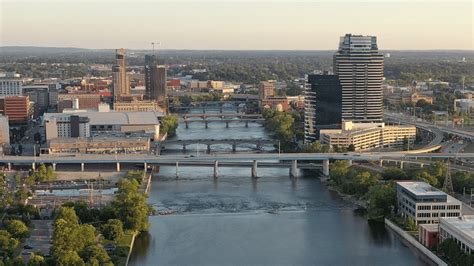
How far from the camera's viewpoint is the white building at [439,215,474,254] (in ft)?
42.5

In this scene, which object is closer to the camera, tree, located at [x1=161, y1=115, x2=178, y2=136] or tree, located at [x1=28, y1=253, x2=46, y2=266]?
tree, located at [x1=28, y1=253, x2=46, y2=266]

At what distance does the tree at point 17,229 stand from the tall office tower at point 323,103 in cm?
1547

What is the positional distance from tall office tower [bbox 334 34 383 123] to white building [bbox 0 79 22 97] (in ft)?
64.3

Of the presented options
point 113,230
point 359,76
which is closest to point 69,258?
point 113,230

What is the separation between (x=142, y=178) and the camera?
21.3 meters

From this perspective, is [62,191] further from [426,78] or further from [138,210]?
[426,78]

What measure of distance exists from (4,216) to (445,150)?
1619 centimetres

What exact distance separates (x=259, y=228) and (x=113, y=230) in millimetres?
3213

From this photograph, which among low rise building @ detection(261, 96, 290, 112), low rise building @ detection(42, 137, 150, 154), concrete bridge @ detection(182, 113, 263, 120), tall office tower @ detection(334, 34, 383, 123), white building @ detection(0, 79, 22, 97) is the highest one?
tall office tower @ detection(334, 34, 383, 123)

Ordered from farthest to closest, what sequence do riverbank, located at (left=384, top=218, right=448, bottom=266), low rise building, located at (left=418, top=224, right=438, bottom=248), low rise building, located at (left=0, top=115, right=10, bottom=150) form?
low rise building, located at (left=0, top=115, right=10, bottom=150) < low rise building, located at (left=418, top=224, right=438, bottom=248) < riverbank, located at (left=384, top=218, right=448, bottom=266)

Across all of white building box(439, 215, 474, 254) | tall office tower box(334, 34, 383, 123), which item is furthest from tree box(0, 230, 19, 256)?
tall office tower box(334, 34, 383, 123)

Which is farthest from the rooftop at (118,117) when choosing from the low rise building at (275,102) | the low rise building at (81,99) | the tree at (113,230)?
the tree at (113,230)

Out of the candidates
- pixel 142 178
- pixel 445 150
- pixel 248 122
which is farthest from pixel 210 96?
pixel 142 178

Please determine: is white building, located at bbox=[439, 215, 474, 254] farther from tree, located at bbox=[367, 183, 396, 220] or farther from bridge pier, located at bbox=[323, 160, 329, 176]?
bridge pier, located at bbox=[323, 160, 329, 176]
